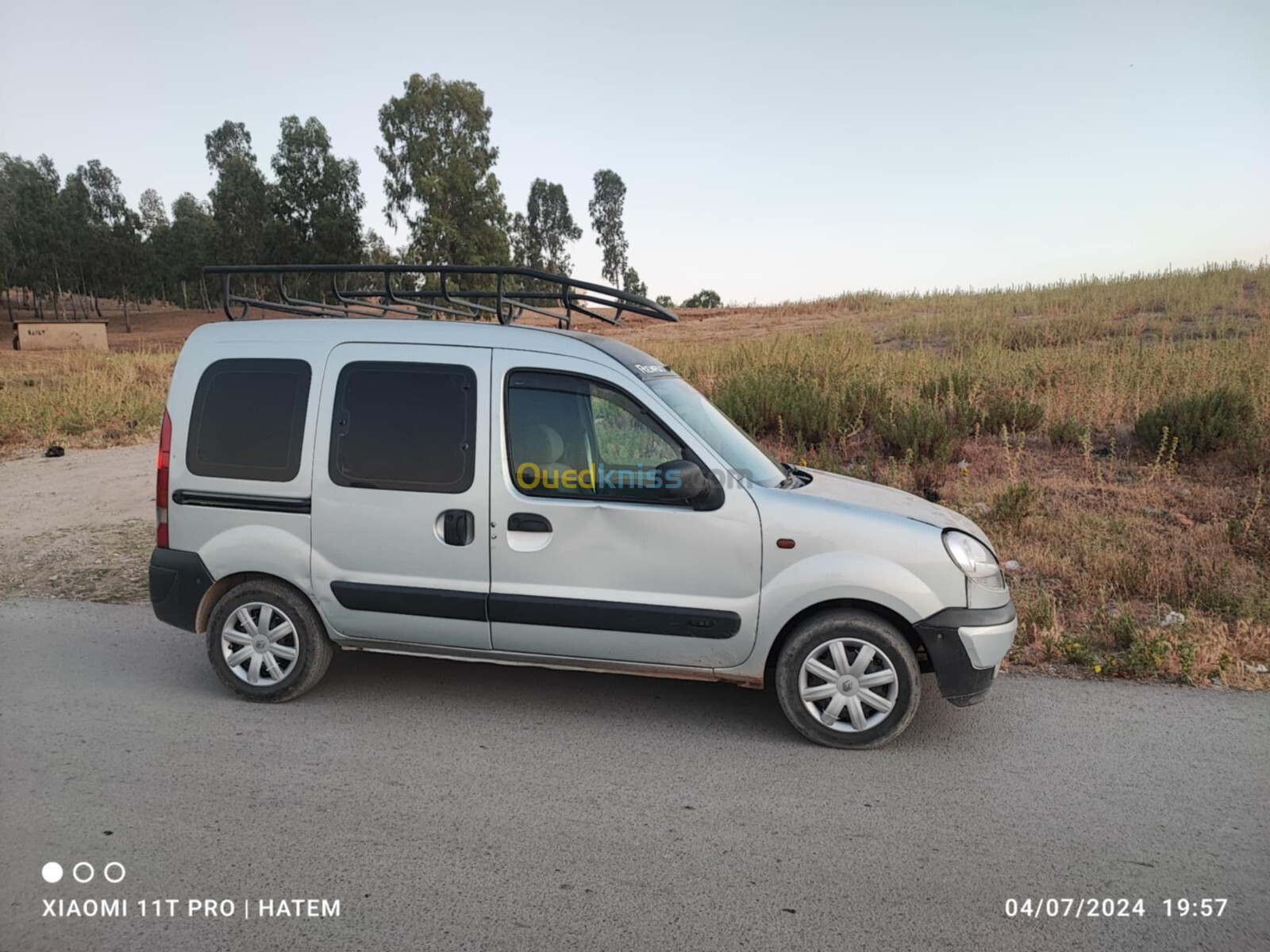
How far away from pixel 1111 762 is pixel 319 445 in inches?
165

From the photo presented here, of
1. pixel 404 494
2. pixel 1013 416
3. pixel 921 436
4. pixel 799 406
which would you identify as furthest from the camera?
pixel 799 406

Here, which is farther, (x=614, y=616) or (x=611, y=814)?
(x=614, y=616)

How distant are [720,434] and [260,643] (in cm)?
272

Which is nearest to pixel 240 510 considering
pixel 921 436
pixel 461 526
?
pixel 461 526

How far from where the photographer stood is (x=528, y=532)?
4.53 metres

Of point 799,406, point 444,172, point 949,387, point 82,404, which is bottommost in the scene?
point 799,406

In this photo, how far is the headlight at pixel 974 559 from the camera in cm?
432

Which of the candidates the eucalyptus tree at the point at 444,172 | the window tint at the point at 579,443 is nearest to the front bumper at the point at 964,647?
the window tint at the point at 579,443

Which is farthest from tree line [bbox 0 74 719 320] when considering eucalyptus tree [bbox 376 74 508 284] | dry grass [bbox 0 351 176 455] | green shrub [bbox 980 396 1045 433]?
green shrub [bbox 980 396 1045 433]

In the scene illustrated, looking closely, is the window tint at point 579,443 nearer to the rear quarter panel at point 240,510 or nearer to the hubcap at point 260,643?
the rear quarter panel at point 240,510

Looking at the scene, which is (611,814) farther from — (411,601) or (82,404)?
(82,404)

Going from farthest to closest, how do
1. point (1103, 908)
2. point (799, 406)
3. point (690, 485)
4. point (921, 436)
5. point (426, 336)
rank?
point (799, 406) → point (921, 436) → point (426, 336) → point (690, 485) → point (1103, 908)

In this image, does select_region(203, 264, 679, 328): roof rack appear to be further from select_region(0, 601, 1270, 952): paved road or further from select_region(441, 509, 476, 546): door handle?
select_region(0, 601, 1270, 952): paved road

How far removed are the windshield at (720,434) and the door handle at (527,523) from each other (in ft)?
2.86
